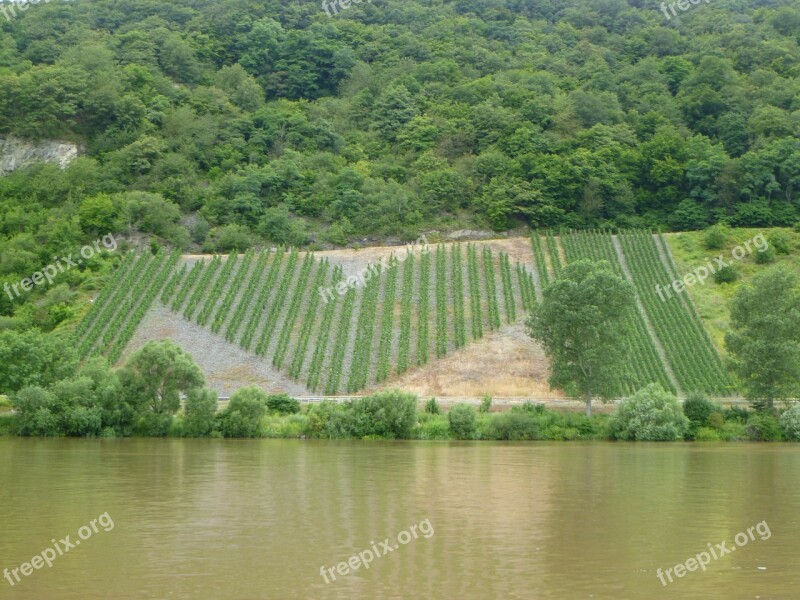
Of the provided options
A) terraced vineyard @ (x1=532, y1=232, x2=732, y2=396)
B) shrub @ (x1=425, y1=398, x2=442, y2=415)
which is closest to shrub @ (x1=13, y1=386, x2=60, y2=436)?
shrub @ (x1=425, y1=398, x2=442, y2=415)

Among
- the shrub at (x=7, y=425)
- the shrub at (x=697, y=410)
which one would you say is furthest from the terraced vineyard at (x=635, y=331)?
the shrub at (x=7, y=425)

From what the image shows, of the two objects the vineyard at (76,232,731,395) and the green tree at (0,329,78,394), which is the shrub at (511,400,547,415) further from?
the green tree at (0,329,78,394)

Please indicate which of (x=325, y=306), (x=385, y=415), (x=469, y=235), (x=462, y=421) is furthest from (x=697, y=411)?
(x=469, y=235)

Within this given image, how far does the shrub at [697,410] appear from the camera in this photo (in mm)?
48781

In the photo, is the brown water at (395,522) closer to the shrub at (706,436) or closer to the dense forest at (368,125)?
the shrub at (706,436)

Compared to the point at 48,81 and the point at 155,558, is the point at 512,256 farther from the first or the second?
the point at 155,558

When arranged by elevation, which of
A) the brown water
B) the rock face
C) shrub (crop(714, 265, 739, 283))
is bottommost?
the brown water

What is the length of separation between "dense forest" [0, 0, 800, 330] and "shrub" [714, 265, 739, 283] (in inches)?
500

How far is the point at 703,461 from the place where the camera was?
124 ft

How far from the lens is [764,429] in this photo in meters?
48.1

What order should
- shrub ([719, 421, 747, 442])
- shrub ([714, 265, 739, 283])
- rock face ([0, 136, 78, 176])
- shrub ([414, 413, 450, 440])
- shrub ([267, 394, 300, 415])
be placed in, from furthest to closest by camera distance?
rock face ([0, 136, 78, 176]) < shrub ([714, 265, 739, 283]) < shrub ([267, 394, 300, 415]) < shrub ([719, 421, 747, 442]) < shrub ([414, 413, 450, 440])

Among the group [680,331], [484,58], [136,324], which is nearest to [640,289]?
[680,331]

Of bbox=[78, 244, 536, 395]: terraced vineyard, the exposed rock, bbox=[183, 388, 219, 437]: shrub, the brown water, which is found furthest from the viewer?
the exposed rock

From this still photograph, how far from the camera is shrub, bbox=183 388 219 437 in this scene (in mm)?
45969
